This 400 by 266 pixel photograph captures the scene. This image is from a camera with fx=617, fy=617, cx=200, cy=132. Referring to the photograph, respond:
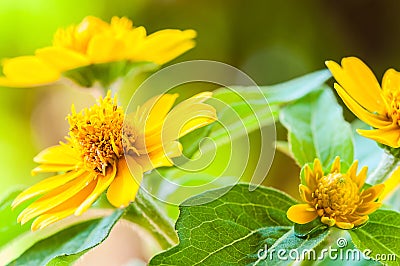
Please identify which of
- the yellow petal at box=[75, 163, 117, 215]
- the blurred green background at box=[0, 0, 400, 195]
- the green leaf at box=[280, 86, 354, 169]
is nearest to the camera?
the yellow petal at box=[75, 163, 117, 215]

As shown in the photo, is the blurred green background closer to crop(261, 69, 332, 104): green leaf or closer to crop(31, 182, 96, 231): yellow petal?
crop(261, 69, 332, 104): green leaf

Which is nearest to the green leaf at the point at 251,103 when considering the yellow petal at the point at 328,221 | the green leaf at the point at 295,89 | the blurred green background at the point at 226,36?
the green leaf at the point at 295,89

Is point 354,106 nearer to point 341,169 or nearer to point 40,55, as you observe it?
point 341,169

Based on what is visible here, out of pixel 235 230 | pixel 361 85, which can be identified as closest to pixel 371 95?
pixel 361 85

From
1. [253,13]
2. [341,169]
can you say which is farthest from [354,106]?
[253,13]

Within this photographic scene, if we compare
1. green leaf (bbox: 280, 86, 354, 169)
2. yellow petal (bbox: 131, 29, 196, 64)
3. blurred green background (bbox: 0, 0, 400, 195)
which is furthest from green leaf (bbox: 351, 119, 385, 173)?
blurred green background (bbox: 0, 0, 400, 195)

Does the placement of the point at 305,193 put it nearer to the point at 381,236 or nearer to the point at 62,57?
the point at 381,236
